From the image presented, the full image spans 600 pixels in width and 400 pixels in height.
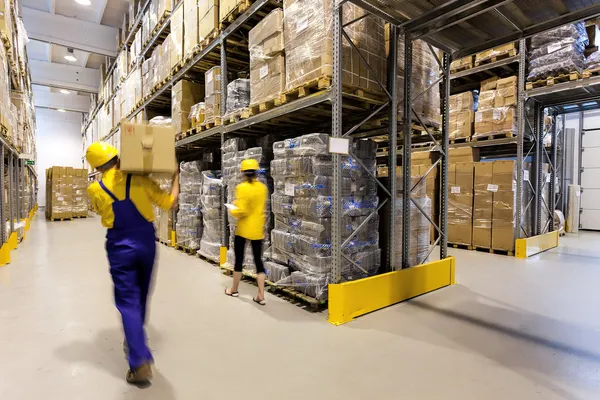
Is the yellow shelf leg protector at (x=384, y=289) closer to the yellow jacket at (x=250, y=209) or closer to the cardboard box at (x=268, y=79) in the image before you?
the yellow jacket at (x=250, y=209)

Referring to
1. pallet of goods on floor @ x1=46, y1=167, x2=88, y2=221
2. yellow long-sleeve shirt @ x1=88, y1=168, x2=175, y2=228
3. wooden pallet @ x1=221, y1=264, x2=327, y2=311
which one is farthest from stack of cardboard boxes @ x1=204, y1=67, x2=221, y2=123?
pallet of goods on floor @ x1=46, y1=167, x2=88, y2=221

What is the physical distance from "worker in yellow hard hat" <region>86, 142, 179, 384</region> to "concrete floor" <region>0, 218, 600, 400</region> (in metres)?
0.28

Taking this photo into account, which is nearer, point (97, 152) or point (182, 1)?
point (97, 152)

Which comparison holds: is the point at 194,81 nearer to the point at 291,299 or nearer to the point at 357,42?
the point at 357,42

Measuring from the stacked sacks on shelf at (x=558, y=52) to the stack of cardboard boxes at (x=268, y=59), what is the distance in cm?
564

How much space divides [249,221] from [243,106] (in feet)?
7.50

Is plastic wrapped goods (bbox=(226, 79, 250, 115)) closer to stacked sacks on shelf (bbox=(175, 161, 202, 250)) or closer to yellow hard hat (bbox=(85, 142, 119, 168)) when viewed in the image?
stacked sacks on shelf (bbox=(175, 161, 202, 250))

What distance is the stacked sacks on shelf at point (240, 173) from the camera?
194 inches

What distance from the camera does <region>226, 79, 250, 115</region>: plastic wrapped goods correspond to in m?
5.48

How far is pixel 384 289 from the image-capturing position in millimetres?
3928

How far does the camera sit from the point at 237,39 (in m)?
5.81

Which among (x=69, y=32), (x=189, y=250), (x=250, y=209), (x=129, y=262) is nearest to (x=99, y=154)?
(x=129, y=262)

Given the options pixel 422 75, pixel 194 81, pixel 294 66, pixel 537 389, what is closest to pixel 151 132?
pixel 294 66

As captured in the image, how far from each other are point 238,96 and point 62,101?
2007cm
